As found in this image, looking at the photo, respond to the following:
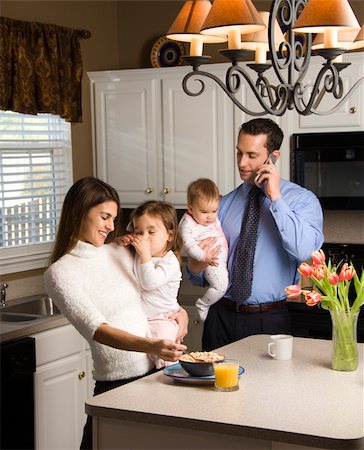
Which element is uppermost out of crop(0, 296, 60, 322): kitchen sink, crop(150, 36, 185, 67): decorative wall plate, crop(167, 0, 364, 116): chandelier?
crop(150, 36, 185, 67): decorative wall plate

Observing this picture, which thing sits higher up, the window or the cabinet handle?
the window

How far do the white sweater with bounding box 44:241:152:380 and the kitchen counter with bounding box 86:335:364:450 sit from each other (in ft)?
0.60

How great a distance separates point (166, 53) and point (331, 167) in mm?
1338

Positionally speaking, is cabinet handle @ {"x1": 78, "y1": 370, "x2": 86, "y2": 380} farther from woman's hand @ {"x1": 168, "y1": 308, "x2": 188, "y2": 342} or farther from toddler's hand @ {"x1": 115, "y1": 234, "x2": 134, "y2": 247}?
toddler's hand @ {"x1": 115, "y1": 234, "x2": 134, "y2": 247}

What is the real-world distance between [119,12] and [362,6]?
1631mm

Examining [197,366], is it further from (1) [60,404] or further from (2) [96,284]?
(1) [60,404]

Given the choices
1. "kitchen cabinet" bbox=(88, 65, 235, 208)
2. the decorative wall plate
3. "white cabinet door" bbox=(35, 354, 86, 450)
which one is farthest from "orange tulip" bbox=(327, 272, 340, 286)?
the decorative wall plate

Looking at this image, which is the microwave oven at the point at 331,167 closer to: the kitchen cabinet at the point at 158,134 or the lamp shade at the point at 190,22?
the kitchen cabinet at the point at 158,134

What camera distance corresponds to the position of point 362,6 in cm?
481

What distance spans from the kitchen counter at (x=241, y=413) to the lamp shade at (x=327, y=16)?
3.56 ft

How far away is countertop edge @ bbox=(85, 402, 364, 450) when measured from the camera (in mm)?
2102

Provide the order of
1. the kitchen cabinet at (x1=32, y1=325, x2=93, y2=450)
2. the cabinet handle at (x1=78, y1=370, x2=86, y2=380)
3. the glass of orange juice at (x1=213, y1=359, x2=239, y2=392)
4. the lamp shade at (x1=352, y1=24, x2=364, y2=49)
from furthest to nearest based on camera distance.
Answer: the cabinet handle at (x1=78, y1=370, x2=86, y2=380) → the kitchen cabinet at (x1=32, y1=325, x2=93, y2=450) → the lamp shade at (x1=352, y1=24, x2=364, y2=49) → the glass of orange juice at (x1=213, y1=359, x2=239, y2=392)

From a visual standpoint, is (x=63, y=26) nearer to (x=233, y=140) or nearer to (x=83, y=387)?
(x=233, y=140)

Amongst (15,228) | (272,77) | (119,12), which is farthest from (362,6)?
(15,228)
